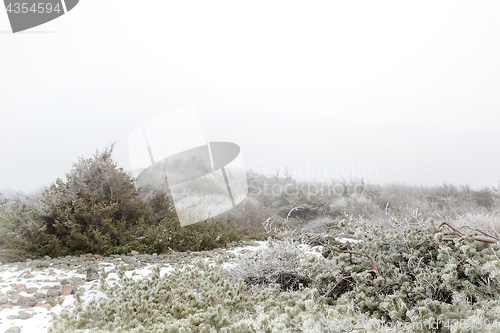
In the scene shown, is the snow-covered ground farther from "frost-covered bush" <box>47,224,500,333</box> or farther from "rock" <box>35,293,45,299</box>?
"frost-covered bush" <box>47,224,500,333</box>

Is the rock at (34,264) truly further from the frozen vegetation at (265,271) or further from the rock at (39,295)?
the rock at (39,295)

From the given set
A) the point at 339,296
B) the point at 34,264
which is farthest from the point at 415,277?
the point at 34,264

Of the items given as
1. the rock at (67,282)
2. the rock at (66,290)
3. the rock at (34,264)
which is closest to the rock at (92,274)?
the rock at (67,282)

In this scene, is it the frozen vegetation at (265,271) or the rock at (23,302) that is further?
the rock at (23,302)

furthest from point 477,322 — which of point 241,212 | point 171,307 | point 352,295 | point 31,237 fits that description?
point 241,212

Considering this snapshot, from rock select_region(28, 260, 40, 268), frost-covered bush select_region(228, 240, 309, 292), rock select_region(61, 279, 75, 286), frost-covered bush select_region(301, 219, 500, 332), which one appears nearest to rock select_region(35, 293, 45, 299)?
rock select_region(61, 279, 75, 286)

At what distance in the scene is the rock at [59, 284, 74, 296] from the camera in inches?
110

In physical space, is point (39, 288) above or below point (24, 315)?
below

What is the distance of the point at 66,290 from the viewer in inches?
111

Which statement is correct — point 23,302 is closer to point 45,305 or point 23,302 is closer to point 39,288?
point 45,305

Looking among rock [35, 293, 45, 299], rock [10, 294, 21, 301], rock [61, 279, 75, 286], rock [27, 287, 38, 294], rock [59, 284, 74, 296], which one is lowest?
rock [61, 279, 75, 286]

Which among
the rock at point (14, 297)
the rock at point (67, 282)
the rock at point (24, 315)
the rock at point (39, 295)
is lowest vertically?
the rock at point (67, 282)

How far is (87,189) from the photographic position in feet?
16.0

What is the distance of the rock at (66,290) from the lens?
2.80 m
